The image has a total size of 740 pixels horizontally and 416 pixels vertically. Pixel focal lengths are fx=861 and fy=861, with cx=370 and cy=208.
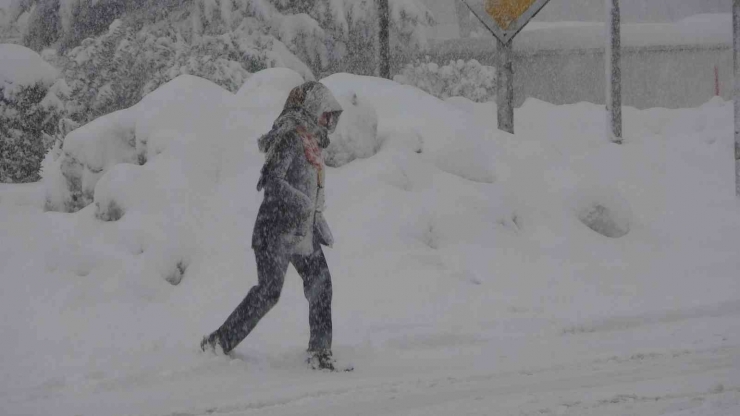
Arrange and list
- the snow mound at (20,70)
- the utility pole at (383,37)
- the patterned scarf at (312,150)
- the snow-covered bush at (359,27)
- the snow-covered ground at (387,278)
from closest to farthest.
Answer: the snow-covered ground at (387,278) → the patterned scarf at (312,150) → the utility pole at (383,37) → the snow mound at (20,70) → the snow-covered bush at (359,27)

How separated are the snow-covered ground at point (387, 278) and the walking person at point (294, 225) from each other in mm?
235

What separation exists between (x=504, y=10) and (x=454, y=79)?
9948mm

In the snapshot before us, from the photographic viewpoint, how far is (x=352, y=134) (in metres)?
7.24

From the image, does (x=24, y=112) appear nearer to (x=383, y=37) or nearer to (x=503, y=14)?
(x=383, y=37)

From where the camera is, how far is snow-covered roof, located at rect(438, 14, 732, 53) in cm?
2003

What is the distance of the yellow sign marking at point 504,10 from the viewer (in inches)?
306

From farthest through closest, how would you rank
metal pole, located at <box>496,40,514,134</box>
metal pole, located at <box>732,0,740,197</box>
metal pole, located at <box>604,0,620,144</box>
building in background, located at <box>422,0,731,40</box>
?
building in background, located at <box>422,0,731,40</box>, metal pole, located at <box>604,0,620,144</box>, metal pole, located at <box>732,0,740,197</box>, metal pole, located at <box>496,40,514,134</box>

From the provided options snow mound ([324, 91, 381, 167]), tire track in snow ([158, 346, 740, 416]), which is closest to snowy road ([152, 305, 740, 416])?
tire track in snow ([158, 346, 740, 416])

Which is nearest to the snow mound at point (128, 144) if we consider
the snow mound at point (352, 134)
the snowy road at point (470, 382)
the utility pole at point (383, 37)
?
the snow mound at point (352, 134)

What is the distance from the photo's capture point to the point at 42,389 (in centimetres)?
437

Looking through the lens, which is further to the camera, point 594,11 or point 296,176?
point 594,11

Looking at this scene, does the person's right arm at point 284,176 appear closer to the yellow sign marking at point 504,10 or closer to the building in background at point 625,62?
the yellow sign marking at point 504,10

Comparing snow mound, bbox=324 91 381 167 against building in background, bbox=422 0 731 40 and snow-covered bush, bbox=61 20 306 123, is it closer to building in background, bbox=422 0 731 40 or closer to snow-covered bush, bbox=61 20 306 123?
snow-covered bush, bbox=61 20 306 123

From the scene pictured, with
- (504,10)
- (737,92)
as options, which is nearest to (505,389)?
(504,10)
